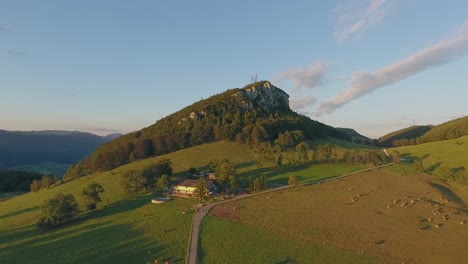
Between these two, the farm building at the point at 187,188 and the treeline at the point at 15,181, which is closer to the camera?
the farm building at the point at 187,188

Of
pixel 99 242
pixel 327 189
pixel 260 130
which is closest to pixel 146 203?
pixel 99 242

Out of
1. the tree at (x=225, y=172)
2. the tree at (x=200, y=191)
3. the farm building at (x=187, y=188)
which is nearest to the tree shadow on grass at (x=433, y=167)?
the tree at (x=225, y=172)

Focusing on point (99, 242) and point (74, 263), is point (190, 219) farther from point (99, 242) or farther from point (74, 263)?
point (74, 263)

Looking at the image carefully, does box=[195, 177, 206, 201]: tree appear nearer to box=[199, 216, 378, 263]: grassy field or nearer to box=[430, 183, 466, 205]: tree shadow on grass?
box=[199, 216, 378, 263]: grassy field

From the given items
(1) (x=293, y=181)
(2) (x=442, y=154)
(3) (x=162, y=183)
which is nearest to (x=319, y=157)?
(1) (x=293, y=181)

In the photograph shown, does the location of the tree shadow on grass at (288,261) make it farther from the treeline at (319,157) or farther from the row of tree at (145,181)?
the treeline at (319,157)

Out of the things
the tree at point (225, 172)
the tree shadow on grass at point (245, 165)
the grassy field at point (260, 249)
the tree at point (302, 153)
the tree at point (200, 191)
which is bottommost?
the grassy field at point (260, 249)
